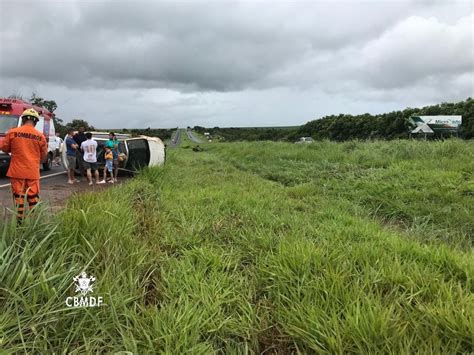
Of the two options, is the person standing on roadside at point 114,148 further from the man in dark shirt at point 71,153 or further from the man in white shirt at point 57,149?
the man in white shirt at point 57,149

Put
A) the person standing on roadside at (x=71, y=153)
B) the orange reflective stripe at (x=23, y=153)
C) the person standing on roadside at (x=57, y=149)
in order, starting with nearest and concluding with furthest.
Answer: the orange reflective stripe at (x=23, y=153) → the person standing on roadside at (x=71, y=153) → the person standing on roadside at (x=57, y=149)

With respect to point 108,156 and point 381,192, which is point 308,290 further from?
point 108,156

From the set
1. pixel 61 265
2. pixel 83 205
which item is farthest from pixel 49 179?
pixel 61 265

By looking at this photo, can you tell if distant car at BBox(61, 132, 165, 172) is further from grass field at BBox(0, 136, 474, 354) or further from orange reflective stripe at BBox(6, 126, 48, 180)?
orange reflective stripe at BBox(6, 126, 48, 180)

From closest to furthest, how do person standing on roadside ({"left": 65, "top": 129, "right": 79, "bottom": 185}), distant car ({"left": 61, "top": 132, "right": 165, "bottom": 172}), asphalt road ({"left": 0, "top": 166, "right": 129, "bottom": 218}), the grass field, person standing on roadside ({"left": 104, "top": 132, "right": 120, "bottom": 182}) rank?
the grass field
asphalt road ({"left": 0, "top": 166, "right": 129, "bottom": 218})
person standing on roadside ({"left": 65, "top": 129, "right": 79, "bottom": 185})
person standing on roadside ({"left": 104, "top": 132, "right": 120, "bottom": 182})
distant car ({"left": 61, "top": 132, "right": 165, "bottom": 172})

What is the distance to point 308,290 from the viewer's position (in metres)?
3.07
